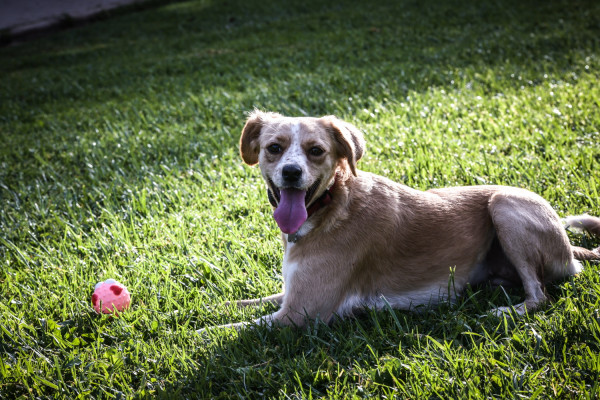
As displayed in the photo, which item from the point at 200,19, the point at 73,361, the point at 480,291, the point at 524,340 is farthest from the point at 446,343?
the point at 200,19

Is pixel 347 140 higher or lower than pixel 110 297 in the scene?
higher

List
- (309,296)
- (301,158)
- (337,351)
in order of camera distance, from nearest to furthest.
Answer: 1. (337,351)
2. (309,296)
3. (301,158)

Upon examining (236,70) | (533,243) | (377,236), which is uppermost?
(236,70)

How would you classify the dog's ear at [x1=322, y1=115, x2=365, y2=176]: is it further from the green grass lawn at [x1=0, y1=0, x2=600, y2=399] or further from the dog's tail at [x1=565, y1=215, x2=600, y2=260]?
the dog's tail at [x1=565, y1=215, x2=600, y2=260]

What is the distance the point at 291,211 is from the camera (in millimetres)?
3352

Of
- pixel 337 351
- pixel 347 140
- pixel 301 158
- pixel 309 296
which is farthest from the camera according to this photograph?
pixel 347 140

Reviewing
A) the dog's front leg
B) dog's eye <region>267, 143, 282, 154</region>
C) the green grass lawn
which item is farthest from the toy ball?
dog's eye <region>267, 143, 282, 154</region>

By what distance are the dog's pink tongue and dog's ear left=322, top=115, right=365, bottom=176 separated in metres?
0.41

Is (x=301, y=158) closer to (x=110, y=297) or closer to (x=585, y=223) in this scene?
(x=110, y=297)

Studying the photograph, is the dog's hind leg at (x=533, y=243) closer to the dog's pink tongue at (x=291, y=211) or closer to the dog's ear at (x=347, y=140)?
the dog's ear at (x=347, y=140)

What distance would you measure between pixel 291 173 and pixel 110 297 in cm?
153

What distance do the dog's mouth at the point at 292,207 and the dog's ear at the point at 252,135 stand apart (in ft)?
1.80

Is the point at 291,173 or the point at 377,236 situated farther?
the point at 377,236

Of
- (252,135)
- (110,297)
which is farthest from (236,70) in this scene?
(110,297)
